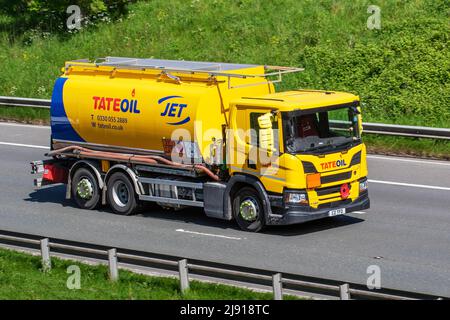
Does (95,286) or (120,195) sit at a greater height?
(120,195)

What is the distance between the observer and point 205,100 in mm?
19000

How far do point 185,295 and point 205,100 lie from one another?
215 inches

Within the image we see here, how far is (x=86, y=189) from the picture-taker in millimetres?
21344

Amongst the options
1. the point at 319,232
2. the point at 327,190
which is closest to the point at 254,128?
the point at 327,190

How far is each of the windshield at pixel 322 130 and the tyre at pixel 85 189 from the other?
500 cm

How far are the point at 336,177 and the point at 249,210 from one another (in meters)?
1.70

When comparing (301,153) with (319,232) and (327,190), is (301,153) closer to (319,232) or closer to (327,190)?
(327,190)

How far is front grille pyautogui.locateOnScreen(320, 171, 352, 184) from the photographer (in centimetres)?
1831

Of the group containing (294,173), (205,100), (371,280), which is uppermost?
(205,100)

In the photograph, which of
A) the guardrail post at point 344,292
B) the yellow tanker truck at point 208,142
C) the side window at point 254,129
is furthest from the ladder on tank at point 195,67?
the guardrail post at point 344,292
